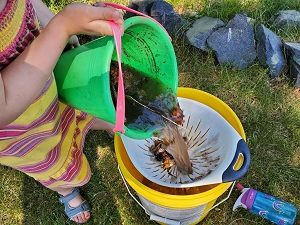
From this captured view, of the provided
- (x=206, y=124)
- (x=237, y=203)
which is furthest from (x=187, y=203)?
(x=237, y=203)

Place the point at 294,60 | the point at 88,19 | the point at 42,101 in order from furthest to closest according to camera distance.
→ the point at 294,60 < the point at 42,101 < the point at 88,19

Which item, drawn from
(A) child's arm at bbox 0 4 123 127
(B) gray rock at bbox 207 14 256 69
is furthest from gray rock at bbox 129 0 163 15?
(A) child's arm at bbox 0 4 123 127

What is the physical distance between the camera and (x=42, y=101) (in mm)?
1319

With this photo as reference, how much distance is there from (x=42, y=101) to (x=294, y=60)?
4.14 ft

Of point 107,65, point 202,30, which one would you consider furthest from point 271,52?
point 107,65

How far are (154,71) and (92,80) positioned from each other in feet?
0.91

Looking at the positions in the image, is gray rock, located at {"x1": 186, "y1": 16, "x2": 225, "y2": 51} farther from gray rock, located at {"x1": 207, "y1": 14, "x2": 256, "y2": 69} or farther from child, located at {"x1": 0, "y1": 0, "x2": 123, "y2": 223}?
child, located at {"x1": 0, "y1": 0, "x2": 123, "y2": 223}

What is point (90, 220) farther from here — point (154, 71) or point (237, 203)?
point (154, 71)

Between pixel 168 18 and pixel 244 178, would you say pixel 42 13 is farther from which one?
pixel 244 178

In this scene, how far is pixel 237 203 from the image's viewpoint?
1813 millimetres

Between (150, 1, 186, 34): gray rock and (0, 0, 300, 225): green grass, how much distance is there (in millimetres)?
65

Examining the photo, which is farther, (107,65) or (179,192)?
(179,192)

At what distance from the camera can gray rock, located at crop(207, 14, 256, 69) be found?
6.95 ft

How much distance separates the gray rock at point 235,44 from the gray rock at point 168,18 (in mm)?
179
